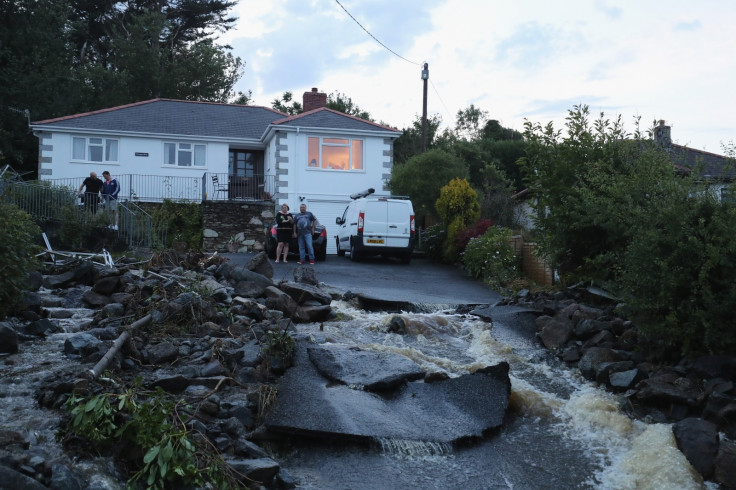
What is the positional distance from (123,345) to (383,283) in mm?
8983

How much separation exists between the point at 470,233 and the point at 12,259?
47.0 feet

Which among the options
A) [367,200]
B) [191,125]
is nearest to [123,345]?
[367,200]

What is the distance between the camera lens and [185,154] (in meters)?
29.9

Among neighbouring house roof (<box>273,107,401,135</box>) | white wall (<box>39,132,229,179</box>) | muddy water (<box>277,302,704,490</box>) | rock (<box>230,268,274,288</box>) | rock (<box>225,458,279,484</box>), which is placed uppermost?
neighbouring house roof (<box>273,107,401,135</box>)

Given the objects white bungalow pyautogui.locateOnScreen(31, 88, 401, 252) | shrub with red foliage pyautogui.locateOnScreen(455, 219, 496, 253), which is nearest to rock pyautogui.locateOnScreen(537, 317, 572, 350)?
shrub with red foliage pyautogui.locateOnScreen(455, 219, 496, 253)

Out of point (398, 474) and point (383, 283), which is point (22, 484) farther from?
point (383, 283)

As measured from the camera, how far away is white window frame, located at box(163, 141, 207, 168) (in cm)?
2962

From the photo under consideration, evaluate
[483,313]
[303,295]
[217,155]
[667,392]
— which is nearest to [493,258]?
[483,313]

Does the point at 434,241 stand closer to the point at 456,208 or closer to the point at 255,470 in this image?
the point at 456,208

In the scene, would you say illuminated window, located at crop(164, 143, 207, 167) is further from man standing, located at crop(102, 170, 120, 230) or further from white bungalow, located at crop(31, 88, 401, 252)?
man standing, located at crop(102, 170, 120, 230)

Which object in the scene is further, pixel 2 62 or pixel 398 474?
pixel 2 62

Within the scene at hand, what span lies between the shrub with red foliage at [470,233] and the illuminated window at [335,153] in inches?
338

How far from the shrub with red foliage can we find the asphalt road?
78 centimetres

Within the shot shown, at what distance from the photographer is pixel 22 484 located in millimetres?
3996
